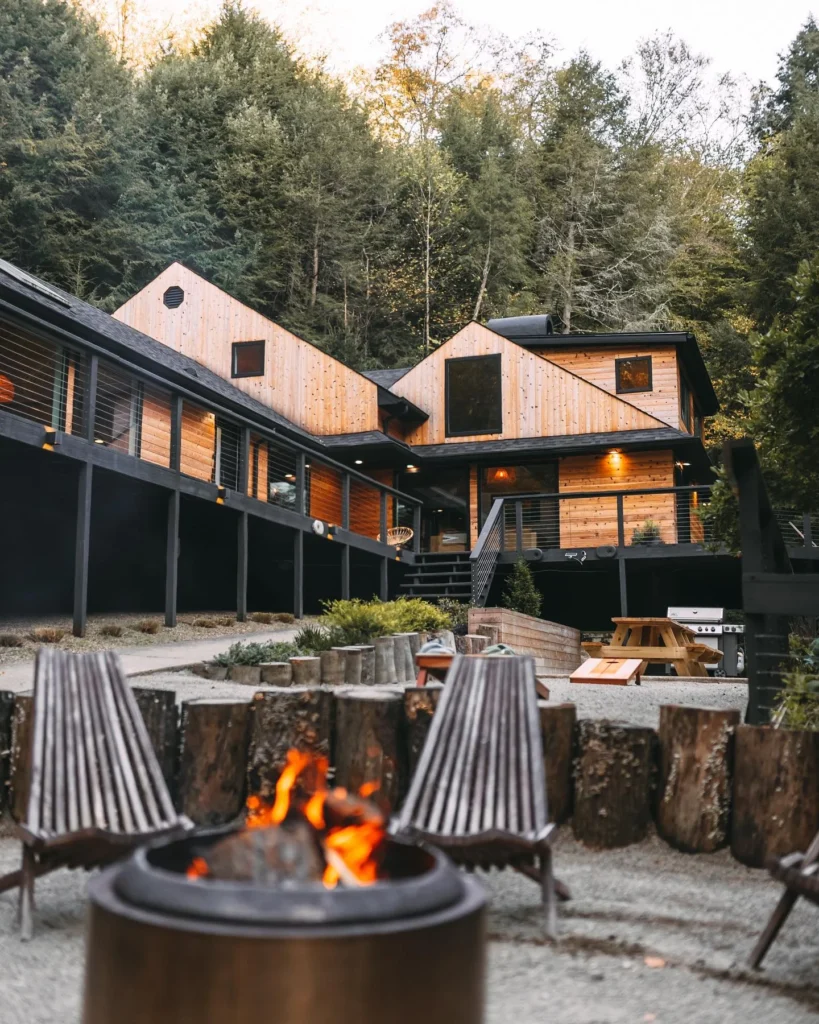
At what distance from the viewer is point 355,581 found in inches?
809

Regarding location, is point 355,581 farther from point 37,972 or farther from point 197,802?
point 37,972

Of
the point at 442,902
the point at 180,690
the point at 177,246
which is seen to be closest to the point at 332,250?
the point at 177,246

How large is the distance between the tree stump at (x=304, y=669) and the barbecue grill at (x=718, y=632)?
8.01m

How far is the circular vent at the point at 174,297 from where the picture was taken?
22.9m

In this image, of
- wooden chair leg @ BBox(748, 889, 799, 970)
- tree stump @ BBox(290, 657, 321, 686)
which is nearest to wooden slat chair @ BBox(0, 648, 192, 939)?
wooden chair leg @ BBox(748, 889, 799, 970)

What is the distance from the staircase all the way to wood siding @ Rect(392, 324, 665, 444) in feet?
13.0

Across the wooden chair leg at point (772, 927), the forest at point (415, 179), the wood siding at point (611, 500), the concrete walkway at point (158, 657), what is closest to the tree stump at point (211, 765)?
the wooden chair leg at point (772, 927)

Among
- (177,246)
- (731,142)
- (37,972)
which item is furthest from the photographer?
(731,142)

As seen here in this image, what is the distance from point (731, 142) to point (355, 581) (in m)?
31.5

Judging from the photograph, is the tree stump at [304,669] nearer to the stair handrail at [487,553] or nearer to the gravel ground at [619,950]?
A: the gravel ground at [619,950]

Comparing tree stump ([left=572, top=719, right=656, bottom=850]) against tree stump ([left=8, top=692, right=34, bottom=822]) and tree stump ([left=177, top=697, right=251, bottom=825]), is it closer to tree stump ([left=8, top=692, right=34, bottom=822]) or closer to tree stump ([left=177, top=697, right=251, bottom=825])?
tree stump ([left=177, top=697, right=251, bottom=825])

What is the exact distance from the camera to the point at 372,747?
432cm

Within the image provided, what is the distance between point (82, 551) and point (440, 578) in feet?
28.5

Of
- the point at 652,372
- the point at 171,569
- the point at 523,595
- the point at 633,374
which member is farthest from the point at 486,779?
the point at 633,374
